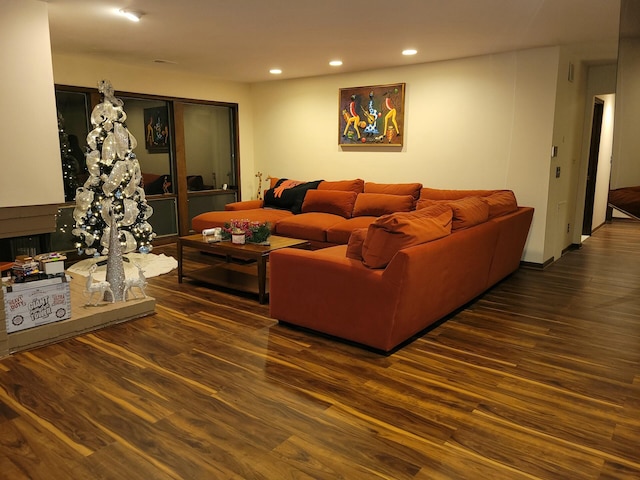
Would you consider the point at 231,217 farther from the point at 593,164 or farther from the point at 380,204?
the point at 593,164

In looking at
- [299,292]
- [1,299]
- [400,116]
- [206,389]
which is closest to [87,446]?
[206,389]

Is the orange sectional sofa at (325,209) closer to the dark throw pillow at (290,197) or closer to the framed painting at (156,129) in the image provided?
the dark throw pillow at (290,197)

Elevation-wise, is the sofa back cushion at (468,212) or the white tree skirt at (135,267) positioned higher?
the sofa back cushion at (468,212)

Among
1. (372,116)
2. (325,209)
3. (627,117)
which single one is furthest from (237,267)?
(627,117)

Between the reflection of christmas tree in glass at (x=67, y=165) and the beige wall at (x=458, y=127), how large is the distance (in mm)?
3020

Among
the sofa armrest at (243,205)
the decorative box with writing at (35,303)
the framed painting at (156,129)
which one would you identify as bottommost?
the decorative box with writing at (35,303)

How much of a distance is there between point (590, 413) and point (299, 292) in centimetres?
183

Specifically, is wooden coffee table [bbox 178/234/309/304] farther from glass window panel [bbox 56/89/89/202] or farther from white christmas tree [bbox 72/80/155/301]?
glass window panel [bbox 56/89/89/202]

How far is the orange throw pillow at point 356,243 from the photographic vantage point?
3000mm

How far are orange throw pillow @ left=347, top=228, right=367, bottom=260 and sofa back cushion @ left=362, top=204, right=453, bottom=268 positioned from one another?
0.18 feet

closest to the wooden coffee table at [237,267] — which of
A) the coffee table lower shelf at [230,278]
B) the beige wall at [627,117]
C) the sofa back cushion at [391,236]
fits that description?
the coffee table lower shelf at [230,278]

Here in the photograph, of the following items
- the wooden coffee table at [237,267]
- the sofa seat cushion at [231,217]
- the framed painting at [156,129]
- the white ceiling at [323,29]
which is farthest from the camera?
the framed painting at [156,129]

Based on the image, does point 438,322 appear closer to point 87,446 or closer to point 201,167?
point 87,446

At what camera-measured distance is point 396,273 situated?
2.73m
